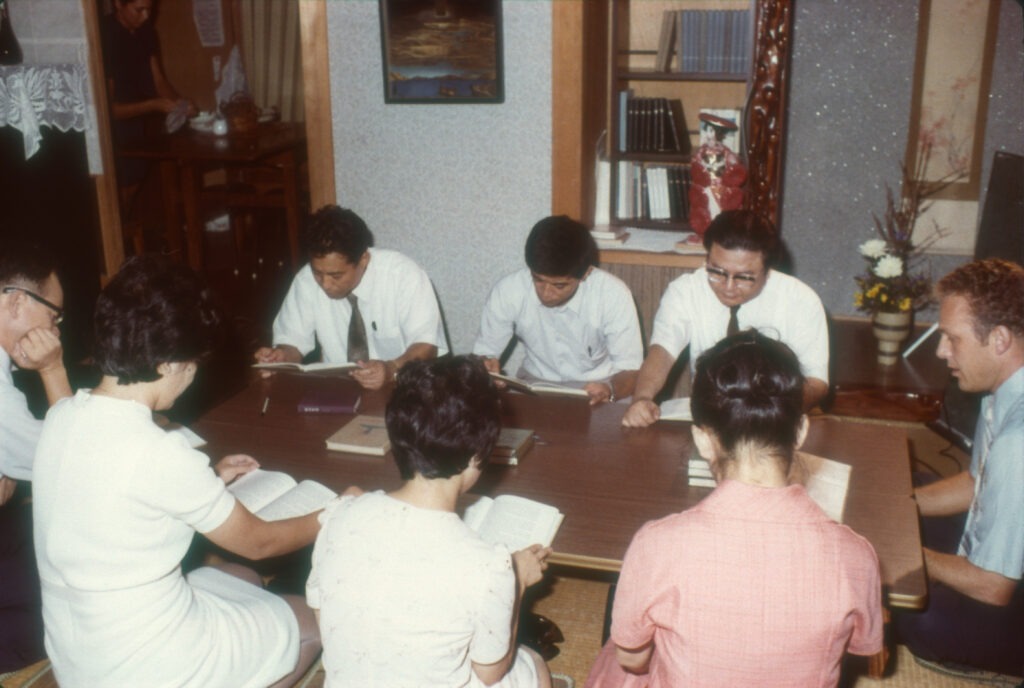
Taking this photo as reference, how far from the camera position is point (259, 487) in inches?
85.4

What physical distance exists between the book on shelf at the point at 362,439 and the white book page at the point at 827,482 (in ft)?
3.28

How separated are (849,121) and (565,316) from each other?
232 cm

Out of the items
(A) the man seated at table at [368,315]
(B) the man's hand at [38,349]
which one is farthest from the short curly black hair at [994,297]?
(B) the man's hand at [38,349]

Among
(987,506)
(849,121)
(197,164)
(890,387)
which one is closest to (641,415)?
(987,506)

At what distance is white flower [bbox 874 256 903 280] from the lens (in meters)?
4.23

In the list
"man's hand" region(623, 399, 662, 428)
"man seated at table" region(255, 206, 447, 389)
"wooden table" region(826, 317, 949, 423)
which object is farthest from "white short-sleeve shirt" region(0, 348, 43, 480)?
"wooden table" region(826, 317, 949, 423)

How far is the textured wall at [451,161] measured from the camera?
382 cm

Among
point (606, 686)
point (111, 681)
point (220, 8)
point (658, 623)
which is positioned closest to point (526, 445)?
point (606, 686)

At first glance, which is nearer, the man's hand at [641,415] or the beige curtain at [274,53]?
the man's hand at [641,415]

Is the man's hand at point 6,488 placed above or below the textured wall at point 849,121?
below

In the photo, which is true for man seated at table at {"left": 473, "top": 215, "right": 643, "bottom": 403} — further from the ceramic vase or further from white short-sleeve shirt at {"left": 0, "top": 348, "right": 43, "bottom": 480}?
the ceramic vase

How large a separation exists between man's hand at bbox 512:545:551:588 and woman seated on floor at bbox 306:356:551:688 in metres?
0.11

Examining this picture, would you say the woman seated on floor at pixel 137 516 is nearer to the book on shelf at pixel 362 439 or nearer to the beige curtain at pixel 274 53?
the book on shelf at pixel 362 439

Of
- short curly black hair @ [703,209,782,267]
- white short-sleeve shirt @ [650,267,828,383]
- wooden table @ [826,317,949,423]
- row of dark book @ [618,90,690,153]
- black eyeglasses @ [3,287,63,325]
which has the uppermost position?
row of dark book @ [618,90,690,153]
